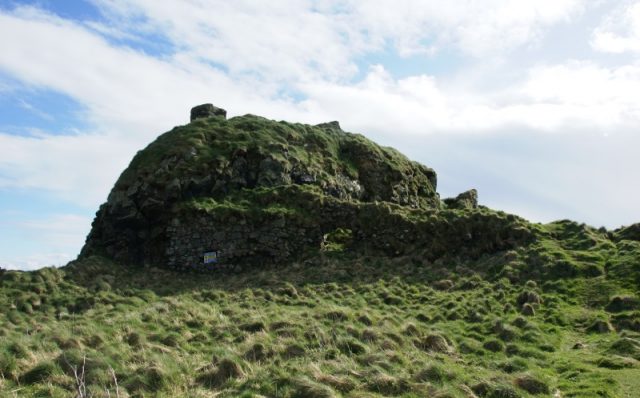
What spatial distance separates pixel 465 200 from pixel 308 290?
826 inches

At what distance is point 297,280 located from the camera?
23.2 m

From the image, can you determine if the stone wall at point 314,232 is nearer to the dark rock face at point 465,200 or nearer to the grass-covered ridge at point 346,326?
the grass-covered ridge at point 346,326

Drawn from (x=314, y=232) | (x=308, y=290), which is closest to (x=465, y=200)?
(x=314, y=232)

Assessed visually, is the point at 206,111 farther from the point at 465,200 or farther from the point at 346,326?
the point at 346,326

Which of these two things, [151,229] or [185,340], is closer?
[185,340]

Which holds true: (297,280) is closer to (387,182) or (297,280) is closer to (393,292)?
(393,292)

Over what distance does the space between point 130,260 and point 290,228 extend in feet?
26.6

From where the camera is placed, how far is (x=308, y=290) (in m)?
21.6

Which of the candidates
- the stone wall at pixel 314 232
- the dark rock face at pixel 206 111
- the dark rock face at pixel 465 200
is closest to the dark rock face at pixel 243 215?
the stone wall at pixel 314 232

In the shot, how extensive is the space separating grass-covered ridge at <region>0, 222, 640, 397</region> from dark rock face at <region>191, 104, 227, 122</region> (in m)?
15.9

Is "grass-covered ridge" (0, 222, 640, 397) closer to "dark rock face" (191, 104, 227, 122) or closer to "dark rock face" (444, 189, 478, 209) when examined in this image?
"dark rock face" (444, 189, 478, 209)

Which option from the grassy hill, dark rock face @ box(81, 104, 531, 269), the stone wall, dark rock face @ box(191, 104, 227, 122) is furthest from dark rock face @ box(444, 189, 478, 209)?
dark rock face @ box(191, 104, 227, 122)

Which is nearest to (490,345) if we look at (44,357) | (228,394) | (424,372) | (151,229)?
(424,372)

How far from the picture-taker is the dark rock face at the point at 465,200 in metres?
38.8
